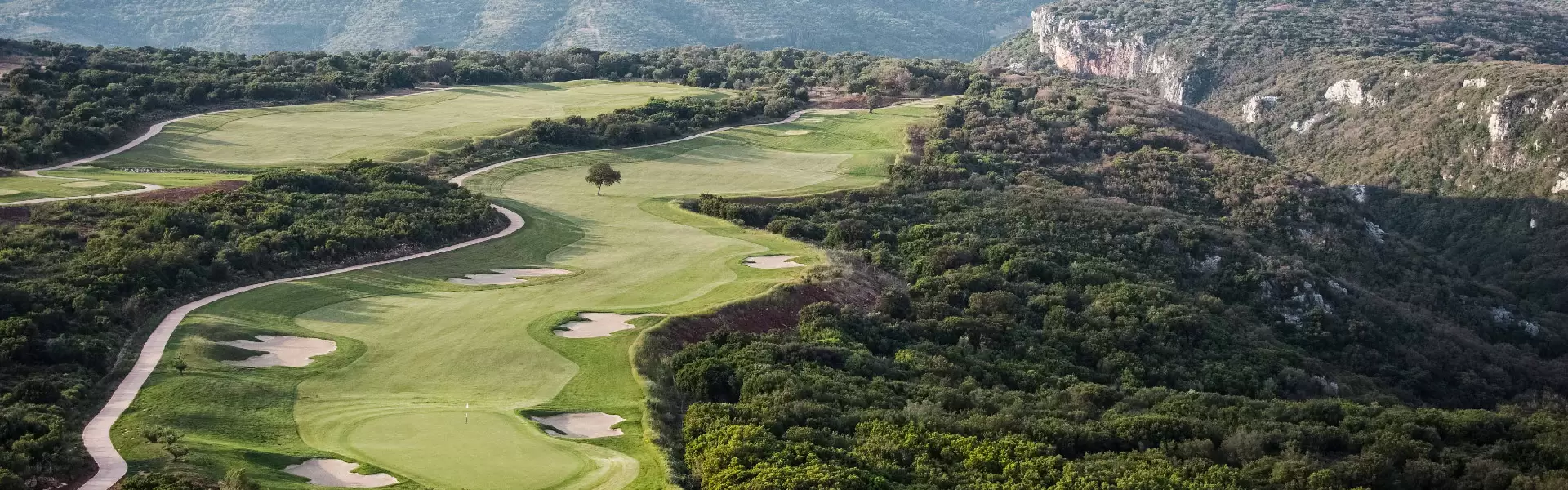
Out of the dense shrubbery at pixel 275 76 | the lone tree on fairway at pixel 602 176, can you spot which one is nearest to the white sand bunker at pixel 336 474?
the lone tree on fairway at pixel 602 176

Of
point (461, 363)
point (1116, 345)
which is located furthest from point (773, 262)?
point (461, 363)

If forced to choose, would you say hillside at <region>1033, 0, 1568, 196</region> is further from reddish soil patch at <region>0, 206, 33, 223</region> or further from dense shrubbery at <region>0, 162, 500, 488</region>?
reddish soil patch at <region>0, 206, 33, 223</region>

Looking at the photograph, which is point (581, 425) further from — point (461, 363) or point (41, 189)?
point (41, 189)

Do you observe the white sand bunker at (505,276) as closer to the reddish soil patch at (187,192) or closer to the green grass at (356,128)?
the reddish soil patch at (187,192)

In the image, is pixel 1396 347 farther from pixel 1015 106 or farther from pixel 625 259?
pixel 1015 106

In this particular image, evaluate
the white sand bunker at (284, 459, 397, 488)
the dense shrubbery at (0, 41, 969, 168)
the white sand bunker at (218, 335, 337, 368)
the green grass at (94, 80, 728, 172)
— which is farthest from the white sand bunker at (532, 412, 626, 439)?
the dense shrubbery at (0, 41, 969, 168)

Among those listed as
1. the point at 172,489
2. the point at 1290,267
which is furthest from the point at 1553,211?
the point at 172,489
